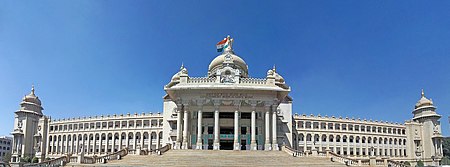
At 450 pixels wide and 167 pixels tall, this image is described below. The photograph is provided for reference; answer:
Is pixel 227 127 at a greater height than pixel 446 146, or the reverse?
pixel 227 127

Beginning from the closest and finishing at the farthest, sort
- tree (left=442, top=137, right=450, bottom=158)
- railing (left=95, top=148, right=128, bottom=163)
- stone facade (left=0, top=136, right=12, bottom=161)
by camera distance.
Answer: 1. railing (left=95, top=148, right=128, bottom=163)
2. tree (left=442, top=137, right=450, bottom=158)
3. stone facade (left=0, top=136, right=12, bottom=161)

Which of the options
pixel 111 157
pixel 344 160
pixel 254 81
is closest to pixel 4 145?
pixel 111 157

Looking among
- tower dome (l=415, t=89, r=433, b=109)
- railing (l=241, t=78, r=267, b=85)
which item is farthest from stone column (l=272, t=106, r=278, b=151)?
tower dome (l=415, t=89, r=433, b=109)

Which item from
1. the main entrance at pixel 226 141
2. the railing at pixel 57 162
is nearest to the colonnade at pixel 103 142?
the main entrance at pixel 226 141

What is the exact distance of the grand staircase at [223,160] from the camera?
35.6 m

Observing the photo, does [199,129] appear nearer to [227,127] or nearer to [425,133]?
[227,127]

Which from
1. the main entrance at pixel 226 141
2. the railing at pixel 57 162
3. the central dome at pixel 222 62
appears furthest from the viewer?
the central dome at pixel 222 62

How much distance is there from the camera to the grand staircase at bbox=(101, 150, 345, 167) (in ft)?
117

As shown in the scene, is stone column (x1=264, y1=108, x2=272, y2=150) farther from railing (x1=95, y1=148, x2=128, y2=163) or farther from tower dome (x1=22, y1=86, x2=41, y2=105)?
tower dome (x1=22, y1=86, x2=41, y2=105)

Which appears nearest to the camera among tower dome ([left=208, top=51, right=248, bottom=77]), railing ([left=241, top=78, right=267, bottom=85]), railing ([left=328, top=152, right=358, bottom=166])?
railing ([left=328, top=152, right=358, bottom=166])

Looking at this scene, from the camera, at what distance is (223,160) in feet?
124

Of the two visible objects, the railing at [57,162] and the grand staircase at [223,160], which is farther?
the grand staircase at [223,160]

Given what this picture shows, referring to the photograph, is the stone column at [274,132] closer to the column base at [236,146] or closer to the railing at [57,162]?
the column base at [236,146]

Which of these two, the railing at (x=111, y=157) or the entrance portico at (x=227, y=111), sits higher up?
the entrance portico at (x=227, y=111)
